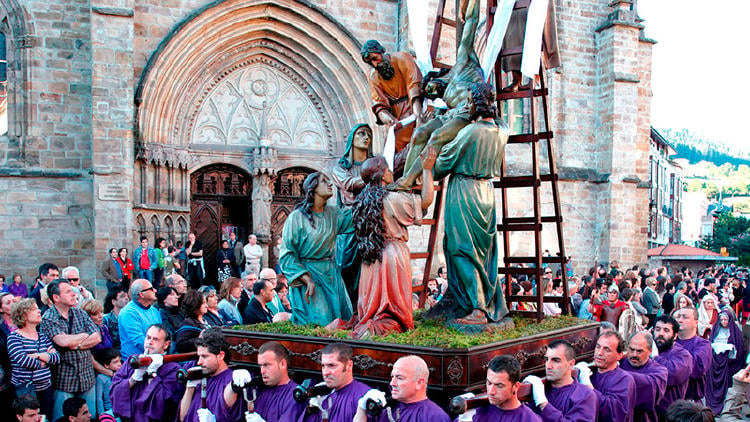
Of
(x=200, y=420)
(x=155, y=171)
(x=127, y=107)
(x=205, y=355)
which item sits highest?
(x=127, y=107)

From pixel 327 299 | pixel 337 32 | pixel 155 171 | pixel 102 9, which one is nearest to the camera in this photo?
pixel 327 299

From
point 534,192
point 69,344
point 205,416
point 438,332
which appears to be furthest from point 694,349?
point 69,344

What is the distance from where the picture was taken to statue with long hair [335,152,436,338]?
5457mm

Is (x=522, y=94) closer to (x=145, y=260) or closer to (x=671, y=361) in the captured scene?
(x=671, y=361)

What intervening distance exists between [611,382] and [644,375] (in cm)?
45

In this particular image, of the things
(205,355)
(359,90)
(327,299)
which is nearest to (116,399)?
(205,355)

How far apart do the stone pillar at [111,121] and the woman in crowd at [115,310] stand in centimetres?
589


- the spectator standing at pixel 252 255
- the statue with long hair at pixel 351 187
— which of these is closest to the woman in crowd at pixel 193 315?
the statue with long hair at pixel 351 187

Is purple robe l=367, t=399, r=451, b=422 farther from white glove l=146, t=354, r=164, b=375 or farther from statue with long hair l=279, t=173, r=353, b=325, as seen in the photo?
statue with long hair l=279, t=173, r=353, b=325

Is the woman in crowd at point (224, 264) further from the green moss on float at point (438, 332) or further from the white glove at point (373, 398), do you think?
the white glove at point (373, 398)

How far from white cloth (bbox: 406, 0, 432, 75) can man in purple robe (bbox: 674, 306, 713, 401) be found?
3705 millimetres

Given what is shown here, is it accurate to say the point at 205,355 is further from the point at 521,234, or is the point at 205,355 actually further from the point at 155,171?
the point at 521,234

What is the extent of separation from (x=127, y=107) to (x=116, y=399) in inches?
393

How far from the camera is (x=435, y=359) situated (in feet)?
15.8
